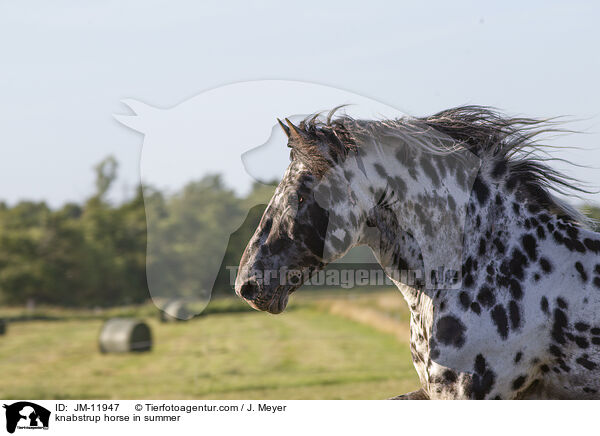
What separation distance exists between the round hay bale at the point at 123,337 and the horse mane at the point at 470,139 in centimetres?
1554

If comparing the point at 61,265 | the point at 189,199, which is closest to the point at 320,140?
the point at 189,199

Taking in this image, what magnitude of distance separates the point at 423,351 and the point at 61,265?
3017 cm

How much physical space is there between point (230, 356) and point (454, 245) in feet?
47.6

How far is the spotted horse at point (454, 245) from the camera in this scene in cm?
254

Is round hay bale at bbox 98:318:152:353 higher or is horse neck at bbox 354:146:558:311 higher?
horse neck at bbox 354:146:558:311

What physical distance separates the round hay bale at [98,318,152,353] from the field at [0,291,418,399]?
27 cm

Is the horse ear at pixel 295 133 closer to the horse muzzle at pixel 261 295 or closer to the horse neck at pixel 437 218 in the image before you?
the horse neck at pixel 437 218

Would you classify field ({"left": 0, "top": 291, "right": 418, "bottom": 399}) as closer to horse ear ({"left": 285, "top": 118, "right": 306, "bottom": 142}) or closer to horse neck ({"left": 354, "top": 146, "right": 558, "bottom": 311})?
horse neck ({"left": 354, "top": 146, "right": 558, "bottom": 311})

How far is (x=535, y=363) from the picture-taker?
2.58 meters
